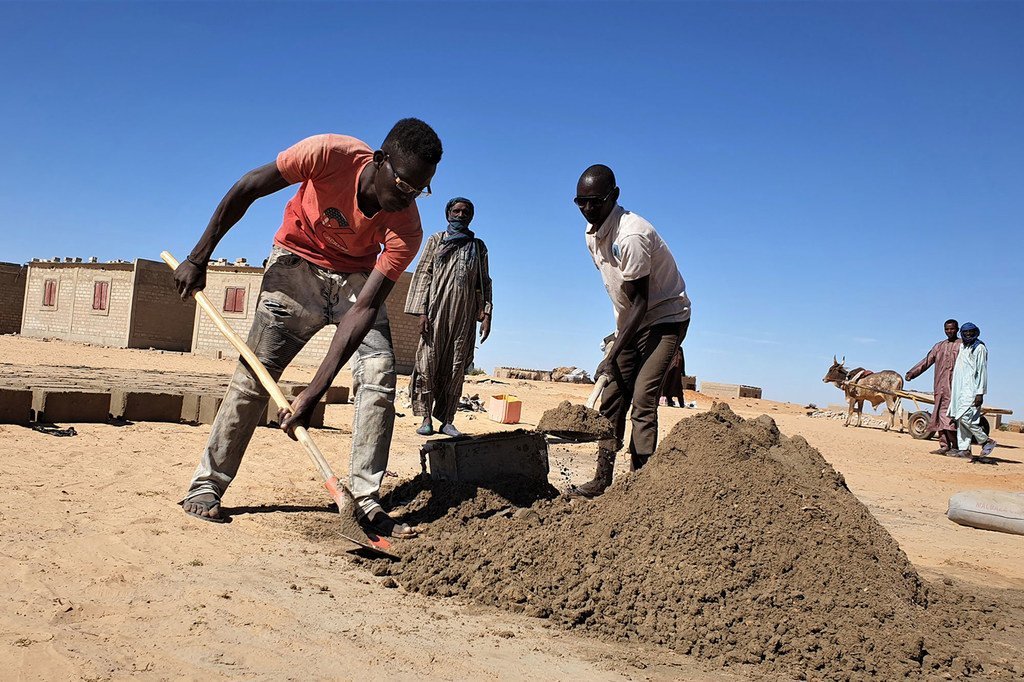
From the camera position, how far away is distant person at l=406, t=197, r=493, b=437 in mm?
7312

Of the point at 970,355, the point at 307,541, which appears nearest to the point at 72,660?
the point at 307,541

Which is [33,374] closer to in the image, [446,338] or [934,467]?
[446,338]

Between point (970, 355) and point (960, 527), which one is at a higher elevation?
point (970, 355)

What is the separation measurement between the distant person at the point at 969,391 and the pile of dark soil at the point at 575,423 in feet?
29.3

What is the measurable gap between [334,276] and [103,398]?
3.05 meters

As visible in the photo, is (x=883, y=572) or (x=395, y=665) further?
(x=883, y=572)

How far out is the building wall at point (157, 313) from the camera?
2380cm

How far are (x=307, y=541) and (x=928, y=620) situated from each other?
259 centimetres

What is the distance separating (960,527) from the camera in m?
5.45

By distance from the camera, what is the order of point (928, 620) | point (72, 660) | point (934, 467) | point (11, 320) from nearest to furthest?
point (72, 660), point (928, 620), point (934, 467), point (11, 320)

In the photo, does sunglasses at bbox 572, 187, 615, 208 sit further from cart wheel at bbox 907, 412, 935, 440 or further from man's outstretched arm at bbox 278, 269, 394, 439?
cart wheel at bbox 907, 412, 935, 440

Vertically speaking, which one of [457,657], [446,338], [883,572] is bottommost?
[457,657]

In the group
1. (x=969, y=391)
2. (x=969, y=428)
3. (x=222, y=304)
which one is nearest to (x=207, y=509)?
(x=969, y=391)

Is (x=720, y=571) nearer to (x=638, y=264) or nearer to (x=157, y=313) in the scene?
(x=638, y=264)
